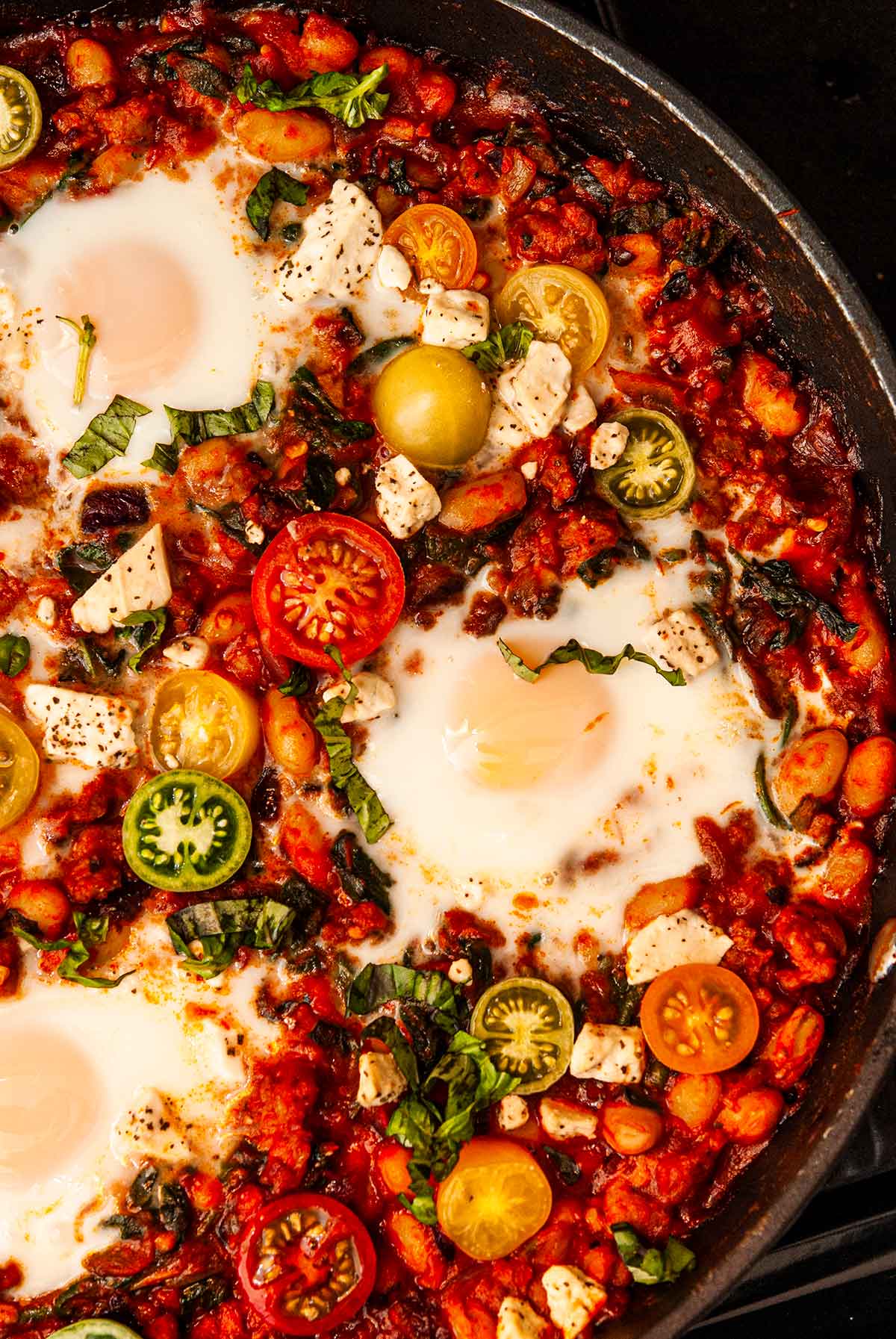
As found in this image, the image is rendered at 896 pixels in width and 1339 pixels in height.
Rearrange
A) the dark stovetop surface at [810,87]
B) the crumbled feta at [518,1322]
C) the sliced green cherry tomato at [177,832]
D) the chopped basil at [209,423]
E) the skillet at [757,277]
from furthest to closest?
the dark stovetop surface at [810,87]
the chopped basil at [209,423]
the sliced green cherry tomato at [177,832]
the crumbled feta at [518,1322]
the skillet at [757,277]

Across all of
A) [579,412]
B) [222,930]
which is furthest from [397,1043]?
[579,412]

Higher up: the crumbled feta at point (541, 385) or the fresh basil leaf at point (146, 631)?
the crumbled feta at point (541, 385)

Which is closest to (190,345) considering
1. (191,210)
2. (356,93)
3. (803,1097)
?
(191,210)

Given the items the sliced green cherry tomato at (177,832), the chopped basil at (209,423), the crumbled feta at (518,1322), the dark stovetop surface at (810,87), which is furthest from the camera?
the dark stovetop surface at (810,87)

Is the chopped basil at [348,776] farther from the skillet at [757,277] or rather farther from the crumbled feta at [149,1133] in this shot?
the skillet at [757,277]

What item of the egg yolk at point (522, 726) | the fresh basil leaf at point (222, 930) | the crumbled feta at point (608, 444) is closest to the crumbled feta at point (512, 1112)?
A: the fresh basil leaf at point (222, 930)

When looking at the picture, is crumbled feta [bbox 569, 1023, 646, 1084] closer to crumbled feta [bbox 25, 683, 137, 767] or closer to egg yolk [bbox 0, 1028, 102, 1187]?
egg yolk [bbox 0, 1028, 102, 1187]

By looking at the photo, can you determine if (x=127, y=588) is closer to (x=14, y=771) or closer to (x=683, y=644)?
(x=14, y=771)

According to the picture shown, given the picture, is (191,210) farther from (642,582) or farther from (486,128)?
(642,582)
